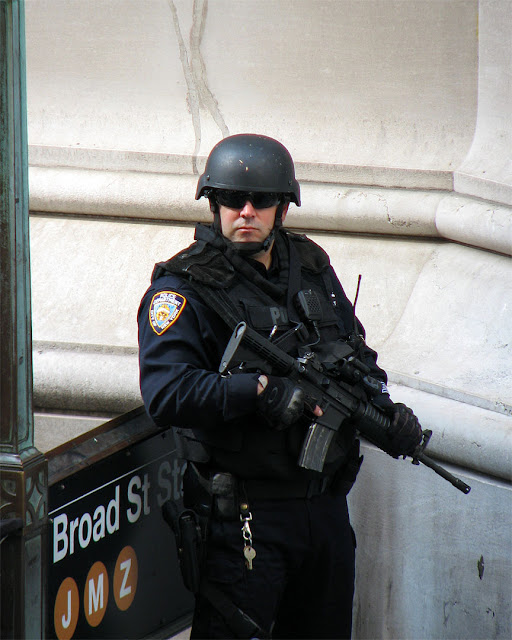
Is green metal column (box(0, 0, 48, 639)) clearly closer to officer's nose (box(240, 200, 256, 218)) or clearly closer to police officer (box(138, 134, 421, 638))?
police officer (box(138, 134, 421, 638))

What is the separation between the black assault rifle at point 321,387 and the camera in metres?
2.52

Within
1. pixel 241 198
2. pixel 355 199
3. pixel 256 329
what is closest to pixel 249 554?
pixel 256 329

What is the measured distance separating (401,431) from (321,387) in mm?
282

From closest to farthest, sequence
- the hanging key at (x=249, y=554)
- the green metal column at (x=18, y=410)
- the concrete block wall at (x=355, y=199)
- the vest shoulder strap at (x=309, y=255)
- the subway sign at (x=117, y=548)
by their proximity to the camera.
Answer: the green metal column at (x=18, y=410)
the subway sign at (x=117, y=548)
the hanging key at (x=249, y=554)
the vest shoulder strap at (x=309, y=255)
the concrete block wall at (x=355, y=199)

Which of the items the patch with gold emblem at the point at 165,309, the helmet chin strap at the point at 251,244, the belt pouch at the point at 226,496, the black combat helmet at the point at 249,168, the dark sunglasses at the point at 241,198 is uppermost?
the black combat helmet at the point at 249,168

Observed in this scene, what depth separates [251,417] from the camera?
2.59m

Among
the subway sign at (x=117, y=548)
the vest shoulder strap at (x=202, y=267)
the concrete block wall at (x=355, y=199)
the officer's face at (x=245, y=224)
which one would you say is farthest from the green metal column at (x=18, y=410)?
the concrete block wall at (x=355, y=199)

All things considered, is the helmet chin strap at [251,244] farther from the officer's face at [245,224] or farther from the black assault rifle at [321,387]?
the black assault rifle at [321,387]

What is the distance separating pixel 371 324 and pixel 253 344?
4.00 ft

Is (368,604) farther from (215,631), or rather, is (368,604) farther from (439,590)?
(215,631)

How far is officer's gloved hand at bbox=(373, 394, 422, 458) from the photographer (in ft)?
8.89

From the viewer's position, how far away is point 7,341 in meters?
2.23

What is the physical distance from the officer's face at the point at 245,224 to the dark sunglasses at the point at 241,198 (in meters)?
0.01

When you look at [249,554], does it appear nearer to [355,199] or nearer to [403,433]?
[403,433]
